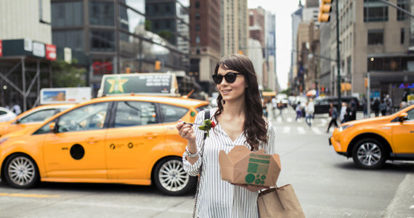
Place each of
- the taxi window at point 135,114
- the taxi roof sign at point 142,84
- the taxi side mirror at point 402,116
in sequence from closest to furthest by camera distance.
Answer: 1. the taxi window at point 135,114
2. the taxi side mirror at point 402,116
3. the taxi roof sign at point 142,84

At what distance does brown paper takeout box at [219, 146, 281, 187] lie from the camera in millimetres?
2490

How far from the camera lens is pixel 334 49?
68.4 m

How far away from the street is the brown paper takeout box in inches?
144

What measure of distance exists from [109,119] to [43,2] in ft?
130

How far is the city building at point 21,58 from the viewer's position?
102 ft

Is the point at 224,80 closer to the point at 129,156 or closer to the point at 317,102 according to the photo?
the point at 129,156

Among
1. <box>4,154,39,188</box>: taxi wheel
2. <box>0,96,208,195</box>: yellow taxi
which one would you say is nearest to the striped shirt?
<box>0,96,208,195</box>: yellow taxi

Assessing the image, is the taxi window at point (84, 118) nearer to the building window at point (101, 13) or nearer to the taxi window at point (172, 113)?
the taxi window at point (172, 113)

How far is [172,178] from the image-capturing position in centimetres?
722

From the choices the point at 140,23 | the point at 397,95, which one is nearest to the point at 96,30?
the point at 140,23

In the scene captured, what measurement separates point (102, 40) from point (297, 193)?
50.6 m

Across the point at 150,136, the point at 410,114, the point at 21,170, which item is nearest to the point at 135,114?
the point at 150,136

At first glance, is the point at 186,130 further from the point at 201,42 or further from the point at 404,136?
the point at 201,42

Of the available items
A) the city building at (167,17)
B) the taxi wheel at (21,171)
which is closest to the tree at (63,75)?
the taxi wheel at (21,171)
